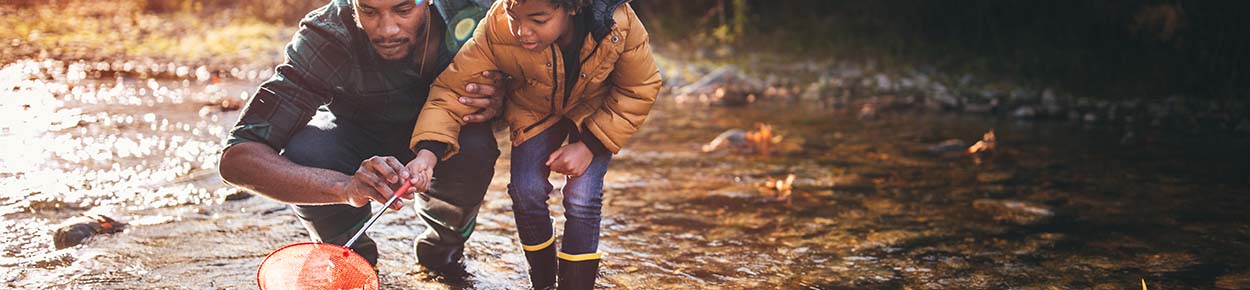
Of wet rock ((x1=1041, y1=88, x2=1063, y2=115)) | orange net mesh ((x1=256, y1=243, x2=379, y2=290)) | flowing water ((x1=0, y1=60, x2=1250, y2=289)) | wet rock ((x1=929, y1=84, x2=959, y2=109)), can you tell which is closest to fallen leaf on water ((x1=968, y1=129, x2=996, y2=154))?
flowing water ((x1=0, y1=60, x2=1250, y2=289))

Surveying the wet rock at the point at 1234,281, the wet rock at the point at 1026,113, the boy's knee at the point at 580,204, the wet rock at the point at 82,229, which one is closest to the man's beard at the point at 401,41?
the boy's knee at the point at 580,204

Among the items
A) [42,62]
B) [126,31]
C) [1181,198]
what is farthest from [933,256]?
[126,31]

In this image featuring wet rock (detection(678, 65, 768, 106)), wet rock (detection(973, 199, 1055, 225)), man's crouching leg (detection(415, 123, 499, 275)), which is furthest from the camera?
wet rock (detection(678, 65, 768, 106))

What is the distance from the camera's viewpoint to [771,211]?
4.69m

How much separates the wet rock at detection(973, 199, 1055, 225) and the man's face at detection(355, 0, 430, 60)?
257cm

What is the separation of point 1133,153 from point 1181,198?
1.31 metres

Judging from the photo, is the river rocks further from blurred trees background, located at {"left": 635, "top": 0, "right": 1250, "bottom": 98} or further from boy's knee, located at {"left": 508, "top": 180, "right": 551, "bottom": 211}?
blurred trees background, located at {"left": 635, "top": 0, "right": 1250, "bottom": 98}

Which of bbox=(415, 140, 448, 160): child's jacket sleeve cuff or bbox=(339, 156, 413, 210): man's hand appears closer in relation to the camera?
bbox=(339, 156, 413, 210): man's hand

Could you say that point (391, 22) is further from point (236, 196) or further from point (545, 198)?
point (236, 196)

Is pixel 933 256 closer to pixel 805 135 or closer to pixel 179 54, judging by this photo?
pixel 805 135

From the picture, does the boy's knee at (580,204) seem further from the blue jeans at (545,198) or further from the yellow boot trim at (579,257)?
the yellow boot trim at (579,257)

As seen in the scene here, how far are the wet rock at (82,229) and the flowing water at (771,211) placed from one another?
40 mm

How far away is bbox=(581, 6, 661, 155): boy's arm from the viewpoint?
10.1 feet

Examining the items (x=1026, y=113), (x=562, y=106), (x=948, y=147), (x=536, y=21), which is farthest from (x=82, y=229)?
(x=1026, y=113)
